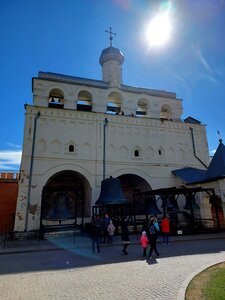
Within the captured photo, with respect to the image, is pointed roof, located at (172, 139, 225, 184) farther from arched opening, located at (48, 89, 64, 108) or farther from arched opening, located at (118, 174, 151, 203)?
arched opening, located at (48, 89, 64, 108)

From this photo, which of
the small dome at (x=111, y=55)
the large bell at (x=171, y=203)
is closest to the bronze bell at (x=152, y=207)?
the large bell at (x=171, y=203)

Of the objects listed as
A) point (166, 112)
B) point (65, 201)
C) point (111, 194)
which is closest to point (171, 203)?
point (111, 194)

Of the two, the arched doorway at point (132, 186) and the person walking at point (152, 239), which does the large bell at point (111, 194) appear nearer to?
the person walking at point (152, 239)

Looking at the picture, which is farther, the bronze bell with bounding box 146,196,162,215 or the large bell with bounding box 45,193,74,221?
the bronze bell with bounding box 146,196,162,215

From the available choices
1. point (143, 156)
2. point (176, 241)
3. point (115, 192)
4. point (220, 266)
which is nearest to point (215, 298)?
point (220, 266)

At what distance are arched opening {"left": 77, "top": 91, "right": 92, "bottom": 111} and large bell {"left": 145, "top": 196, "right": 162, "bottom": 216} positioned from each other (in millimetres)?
9160

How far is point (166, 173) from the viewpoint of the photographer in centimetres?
1848

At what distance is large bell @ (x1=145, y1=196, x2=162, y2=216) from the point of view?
51.4 feet

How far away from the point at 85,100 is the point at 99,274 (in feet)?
53.3

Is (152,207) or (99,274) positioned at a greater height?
(152,207)

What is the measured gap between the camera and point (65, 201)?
44.4 ft

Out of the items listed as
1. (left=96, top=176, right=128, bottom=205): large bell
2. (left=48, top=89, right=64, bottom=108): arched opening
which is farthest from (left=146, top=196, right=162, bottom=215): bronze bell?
(left=48, top=89, right=64, bottom=108): arched opening

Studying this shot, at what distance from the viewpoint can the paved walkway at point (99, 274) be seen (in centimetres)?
444

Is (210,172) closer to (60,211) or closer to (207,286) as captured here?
(60,211)
